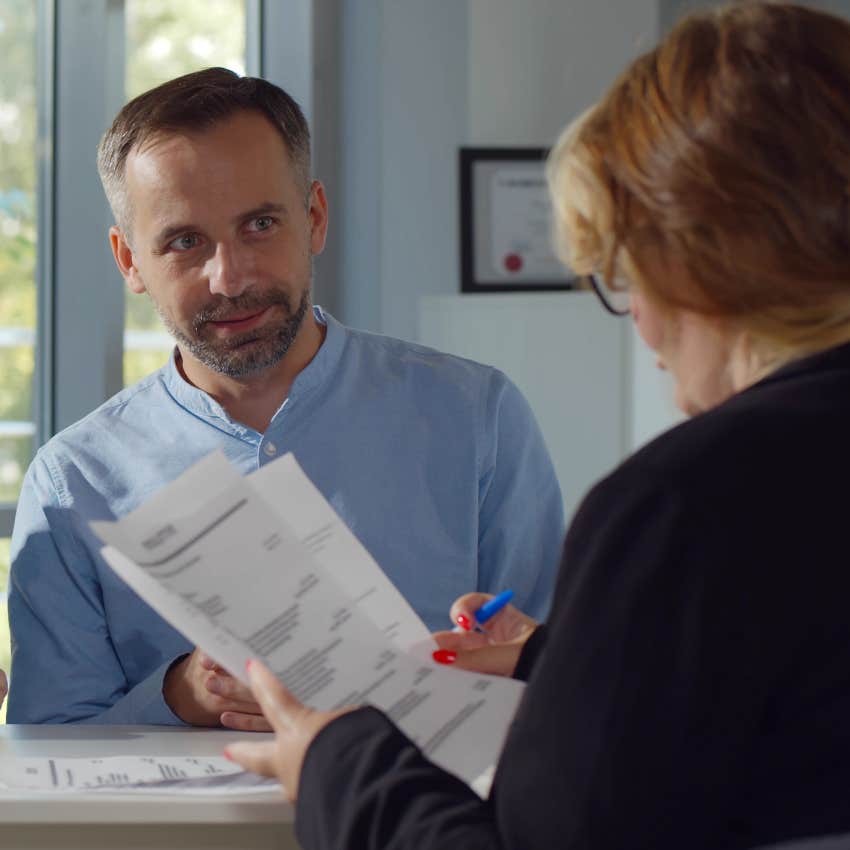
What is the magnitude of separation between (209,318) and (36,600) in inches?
18.1

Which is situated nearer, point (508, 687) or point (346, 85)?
point (508, 687)

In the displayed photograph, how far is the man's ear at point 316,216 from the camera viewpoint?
2002mm

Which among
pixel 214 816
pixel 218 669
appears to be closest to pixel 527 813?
pixel 214 816

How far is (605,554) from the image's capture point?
80 cm

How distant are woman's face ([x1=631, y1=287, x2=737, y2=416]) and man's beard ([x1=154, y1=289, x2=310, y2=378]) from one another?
995mm

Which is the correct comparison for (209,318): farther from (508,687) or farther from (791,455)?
(791,455)

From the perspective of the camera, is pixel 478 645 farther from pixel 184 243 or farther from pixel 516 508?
pixel 184 243

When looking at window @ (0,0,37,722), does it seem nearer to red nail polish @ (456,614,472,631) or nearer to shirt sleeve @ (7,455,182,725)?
shirt sleeve @ (7,455,182,725)

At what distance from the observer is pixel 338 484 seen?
1906mm

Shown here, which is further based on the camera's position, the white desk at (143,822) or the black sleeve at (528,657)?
the black sleeve at (528,657)

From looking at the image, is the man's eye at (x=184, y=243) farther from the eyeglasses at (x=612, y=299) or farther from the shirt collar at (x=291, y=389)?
the eyeglasses at (x=612, y=299)

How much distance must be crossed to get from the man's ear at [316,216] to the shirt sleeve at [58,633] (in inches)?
21.3

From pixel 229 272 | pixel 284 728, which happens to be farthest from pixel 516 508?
pixel 284 728

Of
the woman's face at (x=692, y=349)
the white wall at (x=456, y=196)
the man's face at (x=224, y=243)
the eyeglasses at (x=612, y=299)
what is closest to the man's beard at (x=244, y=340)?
the man's face at (x=224, y=243)
